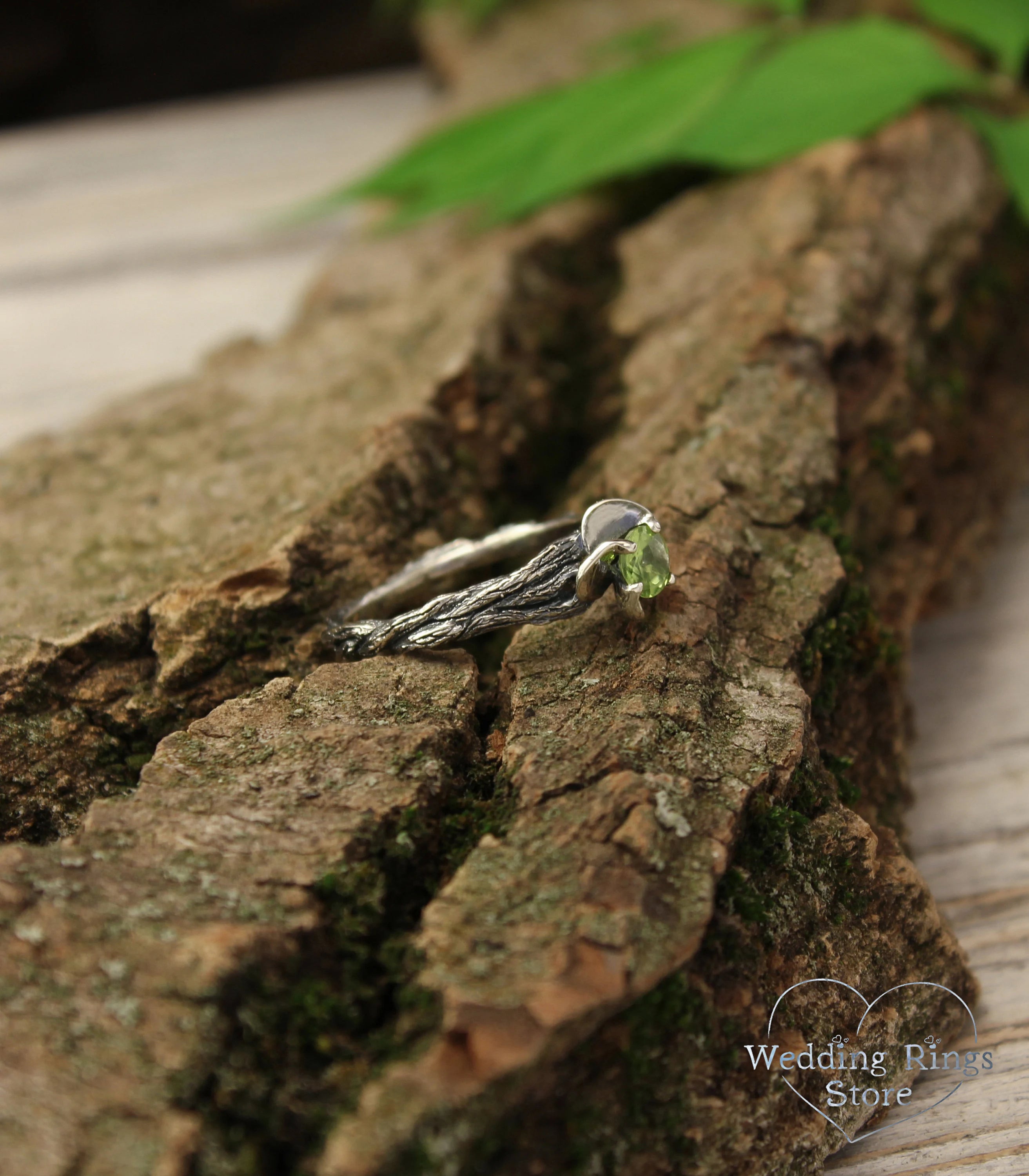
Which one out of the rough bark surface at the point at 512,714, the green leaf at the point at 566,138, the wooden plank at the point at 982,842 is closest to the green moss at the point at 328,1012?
the rough bark surface at the point at 512,714

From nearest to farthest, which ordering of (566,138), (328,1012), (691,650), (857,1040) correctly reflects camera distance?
(328,1012)
(857,1040)
(691,650)
(566,138)

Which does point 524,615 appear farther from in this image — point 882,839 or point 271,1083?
point 271,1083

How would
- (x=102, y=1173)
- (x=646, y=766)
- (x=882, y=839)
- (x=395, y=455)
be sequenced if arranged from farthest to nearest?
(x=395, y=455) < (x=882, y=839) < (x=646, y=766) < (x=102, y=1173)

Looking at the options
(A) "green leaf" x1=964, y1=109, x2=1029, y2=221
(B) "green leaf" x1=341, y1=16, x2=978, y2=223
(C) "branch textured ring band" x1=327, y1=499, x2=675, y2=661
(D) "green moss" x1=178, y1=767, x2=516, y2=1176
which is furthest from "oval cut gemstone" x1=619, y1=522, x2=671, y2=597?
(A) "green leaf" x1=964, y1=109, x2=1029, y2=221

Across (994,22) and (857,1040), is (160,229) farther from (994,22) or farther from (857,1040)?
(857,1040)

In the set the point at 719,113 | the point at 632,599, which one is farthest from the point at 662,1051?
the point at 719,113

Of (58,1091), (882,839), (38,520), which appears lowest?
(882,839)

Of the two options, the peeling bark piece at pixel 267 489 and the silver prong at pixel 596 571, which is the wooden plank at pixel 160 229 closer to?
the peeling bark piece at pixel 267 489

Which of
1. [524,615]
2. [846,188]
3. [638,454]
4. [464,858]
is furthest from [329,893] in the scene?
[846,188]
